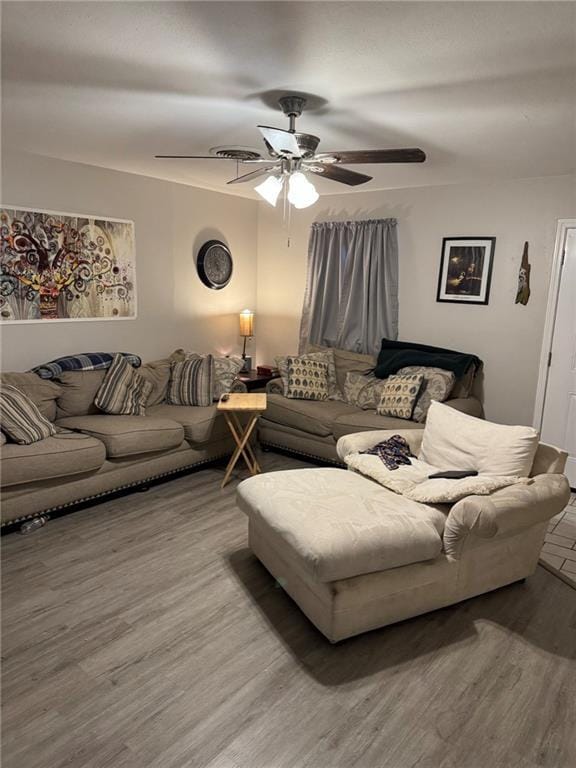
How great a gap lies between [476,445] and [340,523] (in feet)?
3.40

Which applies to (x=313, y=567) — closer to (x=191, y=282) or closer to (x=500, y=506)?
(x=500, y=506)

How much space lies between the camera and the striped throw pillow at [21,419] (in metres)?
3.09

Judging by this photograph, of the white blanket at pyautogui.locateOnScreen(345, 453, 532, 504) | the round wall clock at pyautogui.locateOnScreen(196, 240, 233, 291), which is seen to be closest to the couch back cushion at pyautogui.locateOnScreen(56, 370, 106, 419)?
the round wall clock at pyautogui.locateOnScreen(196, 240, 233, 291)

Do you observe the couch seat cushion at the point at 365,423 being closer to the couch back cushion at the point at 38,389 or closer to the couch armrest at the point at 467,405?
the couch armrest at the point at 467,405

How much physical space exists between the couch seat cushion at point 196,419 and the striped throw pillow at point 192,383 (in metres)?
0.06

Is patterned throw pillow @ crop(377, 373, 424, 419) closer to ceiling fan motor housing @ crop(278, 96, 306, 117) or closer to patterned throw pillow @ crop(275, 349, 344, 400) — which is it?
patterned throw pillow @ crop(275, 349, 344, 400)

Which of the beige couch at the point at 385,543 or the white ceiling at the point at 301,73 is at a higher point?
the white ceiling at the point at 301,73

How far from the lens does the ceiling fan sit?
2262 mm

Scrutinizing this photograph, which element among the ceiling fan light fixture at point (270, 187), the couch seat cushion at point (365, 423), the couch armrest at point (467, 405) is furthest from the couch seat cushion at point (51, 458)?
the couch armrest at point (467, 405)

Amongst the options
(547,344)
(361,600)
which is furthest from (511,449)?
(547,344)

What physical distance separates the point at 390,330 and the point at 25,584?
11.7 feet

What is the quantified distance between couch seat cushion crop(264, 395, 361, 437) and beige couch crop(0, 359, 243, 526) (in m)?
0.51

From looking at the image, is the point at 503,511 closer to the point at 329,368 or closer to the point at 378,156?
the point at 378,156

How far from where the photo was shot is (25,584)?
256 centimetres
